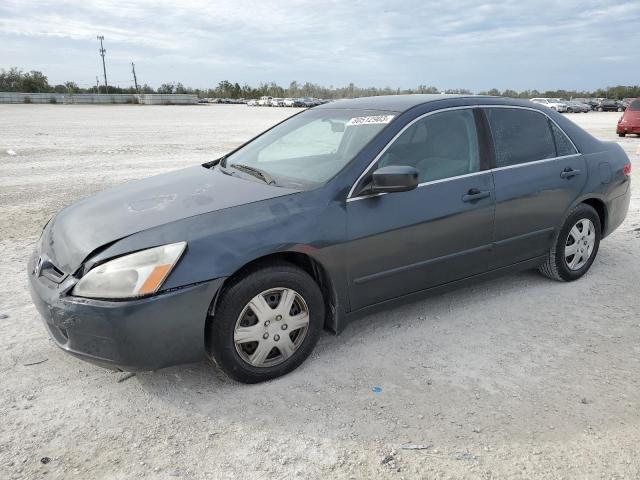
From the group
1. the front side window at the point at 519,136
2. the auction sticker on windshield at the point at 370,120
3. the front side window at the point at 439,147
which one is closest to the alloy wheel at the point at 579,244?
the front side window at the point at 519,136

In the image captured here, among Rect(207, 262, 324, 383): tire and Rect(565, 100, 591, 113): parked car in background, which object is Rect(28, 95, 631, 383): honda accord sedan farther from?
→ Rect(565, 100, 591, 113): parked car in background

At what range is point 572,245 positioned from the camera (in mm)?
4645

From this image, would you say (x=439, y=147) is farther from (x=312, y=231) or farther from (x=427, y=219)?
(x=312, y=231)

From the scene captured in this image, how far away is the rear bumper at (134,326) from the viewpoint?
2674 millimetres

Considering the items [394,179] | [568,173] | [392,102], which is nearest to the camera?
[394,179]

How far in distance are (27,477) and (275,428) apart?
3.69ft

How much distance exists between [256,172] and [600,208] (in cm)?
308

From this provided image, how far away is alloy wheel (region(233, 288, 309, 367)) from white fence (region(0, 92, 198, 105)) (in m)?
70.4

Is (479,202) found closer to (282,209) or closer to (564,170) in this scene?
(564,170)

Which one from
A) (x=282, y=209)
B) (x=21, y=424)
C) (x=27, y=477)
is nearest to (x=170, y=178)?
(x=282, y=209)

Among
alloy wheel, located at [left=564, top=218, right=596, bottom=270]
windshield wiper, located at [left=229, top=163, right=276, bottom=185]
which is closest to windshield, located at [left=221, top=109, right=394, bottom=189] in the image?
windshield wiper, located at [left=229, top=163, right=276, bottom=185]

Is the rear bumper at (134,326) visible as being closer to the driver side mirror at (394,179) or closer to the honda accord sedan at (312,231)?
the honda accord sedan at (312,231)

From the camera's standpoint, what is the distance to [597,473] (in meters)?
2.44

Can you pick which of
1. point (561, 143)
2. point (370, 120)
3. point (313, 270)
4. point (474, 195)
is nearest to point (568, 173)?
point (561, 143)
